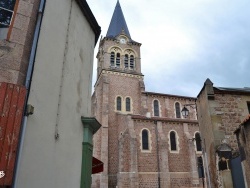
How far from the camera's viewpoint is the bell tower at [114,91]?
26.1m

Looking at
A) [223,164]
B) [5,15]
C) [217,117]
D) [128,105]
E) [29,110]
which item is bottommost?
[223,164]

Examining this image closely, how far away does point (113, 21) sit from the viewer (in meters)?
40.0

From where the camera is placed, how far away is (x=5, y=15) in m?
5.21

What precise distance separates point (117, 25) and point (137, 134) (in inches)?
801

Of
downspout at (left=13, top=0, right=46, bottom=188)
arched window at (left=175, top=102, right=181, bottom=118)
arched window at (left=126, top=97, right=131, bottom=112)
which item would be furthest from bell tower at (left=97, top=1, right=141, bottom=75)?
downspout at (left=13, top=0, right=46, bottom=188)

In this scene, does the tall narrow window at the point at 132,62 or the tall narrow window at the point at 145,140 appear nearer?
the tall narrow window at the point at 145,140

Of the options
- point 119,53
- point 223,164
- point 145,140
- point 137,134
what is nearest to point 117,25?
point 119,53

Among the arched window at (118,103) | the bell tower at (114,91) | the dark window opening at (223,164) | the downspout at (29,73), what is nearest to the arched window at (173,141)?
the bell tower at (114,91)

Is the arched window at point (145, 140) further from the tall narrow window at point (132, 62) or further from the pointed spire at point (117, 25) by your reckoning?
the pointed spire at point (117, 25)

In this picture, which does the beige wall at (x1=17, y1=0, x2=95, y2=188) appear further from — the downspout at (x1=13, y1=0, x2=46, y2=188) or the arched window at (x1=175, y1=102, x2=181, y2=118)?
the arched window at (x1=175, y1=102, x2=181, y2=118)

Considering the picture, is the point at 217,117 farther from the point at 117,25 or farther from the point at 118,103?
the point at 117,25

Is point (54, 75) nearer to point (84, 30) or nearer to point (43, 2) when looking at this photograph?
point (43, 2)

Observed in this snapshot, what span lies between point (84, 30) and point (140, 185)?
1836 centimetres

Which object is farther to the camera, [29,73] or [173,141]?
[173,141]
